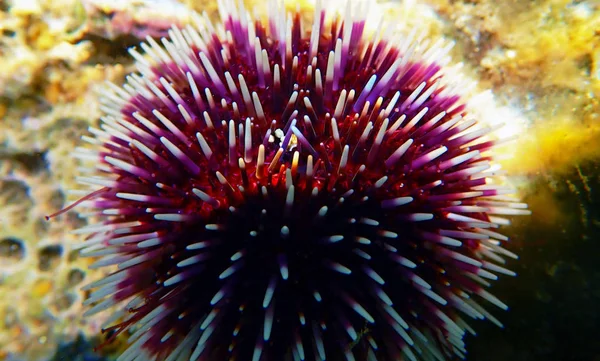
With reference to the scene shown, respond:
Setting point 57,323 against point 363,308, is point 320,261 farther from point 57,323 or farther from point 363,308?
point 57,323

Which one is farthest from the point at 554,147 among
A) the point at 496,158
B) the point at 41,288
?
the point at 41,288

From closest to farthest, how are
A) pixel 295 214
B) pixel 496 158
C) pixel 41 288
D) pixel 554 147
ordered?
pixel 295 214 < pixel 496 158 < pixel 554 147 < pixel 41 288

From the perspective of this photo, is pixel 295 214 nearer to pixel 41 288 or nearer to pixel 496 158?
pixel 496 158

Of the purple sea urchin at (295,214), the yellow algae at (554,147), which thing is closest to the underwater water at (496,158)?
the yellow algae at (554,147)

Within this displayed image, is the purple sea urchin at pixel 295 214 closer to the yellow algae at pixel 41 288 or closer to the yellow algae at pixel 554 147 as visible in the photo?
the yellow algae at pixel 554 147

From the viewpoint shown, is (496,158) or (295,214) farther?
(496,158)

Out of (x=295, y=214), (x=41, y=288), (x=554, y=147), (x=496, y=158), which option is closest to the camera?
(x=295, y=214)

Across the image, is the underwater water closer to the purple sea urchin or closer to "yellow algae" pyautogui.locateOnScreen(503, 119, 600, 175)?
"yellow algae" pyautogui.locateOnScreen(503, 119, 600, 175)
